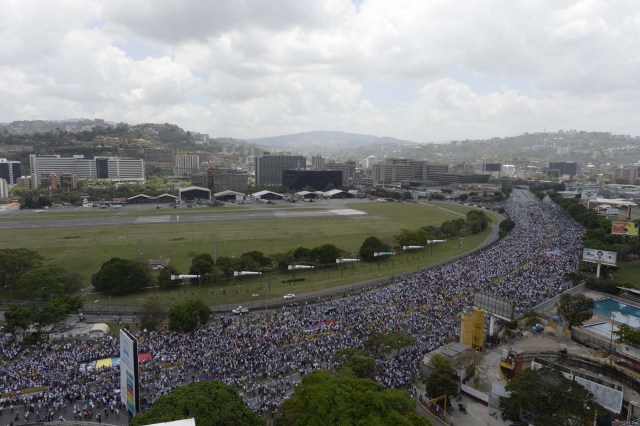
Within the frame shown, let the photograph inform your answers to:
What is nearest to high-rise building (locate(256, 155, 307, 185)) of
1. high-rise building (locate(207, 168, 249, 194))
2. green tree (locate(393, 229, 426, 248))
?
high-rise building (locate(207, 168, 249, 194))

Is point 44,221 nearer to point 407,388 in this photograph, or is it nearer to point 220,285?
point 220,285

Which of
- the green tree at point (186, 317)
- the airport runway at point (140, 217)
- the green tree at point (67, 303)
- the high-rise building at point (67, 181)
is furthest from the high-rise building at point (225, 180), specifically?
the green tree at point (186, 317)

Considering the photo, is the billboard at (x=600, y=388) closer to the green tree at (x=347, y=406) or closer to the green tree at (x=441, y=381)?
the green tree at (x=441, y=381)

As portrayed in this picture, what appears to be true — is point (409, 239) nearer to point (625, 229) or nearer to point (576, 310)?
point (625, 229)

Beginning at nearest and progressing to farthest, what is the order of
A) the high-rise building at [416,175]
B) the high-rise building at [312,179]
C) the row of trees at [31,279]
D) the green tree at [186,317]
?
the green tree at [186,317]
the row of trees at [31,279]
the high-rise building at [312,179]
the high-rise building at [416,175]

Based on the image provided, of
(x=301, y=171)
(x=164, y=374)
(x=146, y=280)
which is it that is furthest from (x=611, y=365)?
(x=301, y=171)

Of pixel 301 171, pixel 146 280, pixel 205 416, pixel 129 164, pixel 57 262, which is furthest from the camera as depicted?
pixel 129 164

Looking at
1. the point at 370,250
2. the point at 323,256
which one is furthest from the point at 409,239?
the point at 323,256
